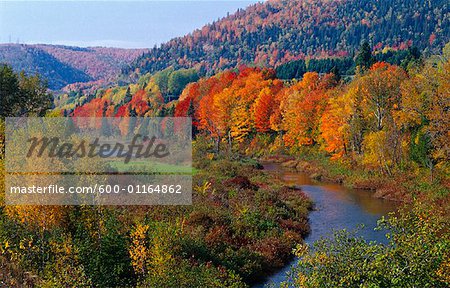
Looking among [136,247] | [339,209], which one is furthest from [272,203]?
[136,247]

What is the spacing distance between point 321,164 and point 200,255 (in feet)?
125

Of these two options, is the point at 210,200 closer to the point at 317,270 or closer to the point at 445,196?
the point at 445,196

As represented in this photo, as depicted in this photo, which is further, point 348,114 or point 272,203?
point 348,114

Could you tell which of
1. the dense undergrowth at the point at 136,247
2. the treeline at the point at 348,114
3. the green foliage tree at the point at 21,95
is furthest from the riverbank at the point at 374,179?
the green foliage tree at the point at 21,95

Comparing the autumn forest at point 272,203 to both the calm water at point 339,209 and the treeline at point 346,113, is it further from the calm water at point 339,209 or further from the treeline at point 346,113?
the calm water at point 339,209

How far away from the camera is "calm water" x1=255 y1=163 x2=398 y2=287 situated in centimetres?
3077

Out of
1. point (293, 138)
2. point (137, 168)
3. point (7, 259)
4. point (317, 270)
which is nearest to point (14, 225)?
point (7, 259)

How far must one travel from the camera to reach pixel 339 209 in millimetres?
38000

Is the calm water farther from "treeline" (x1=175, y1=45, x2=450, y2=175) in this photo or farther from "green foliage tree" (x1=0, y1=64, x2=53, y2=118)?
"green foliage tree" (x1=0, y1=64, x2=53, y2=118)

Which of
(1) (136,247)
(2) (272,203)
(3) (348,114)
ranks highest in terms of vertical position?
(3) (348,114)

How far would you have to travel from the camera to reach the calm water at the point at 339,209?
3077 cm

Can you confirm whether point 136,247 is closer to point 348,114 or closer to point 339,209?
point 339,209

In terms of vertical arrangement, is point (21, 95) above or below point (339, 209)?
above

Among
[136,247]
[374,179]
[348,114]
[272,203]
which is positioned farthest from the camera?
[348,114]
